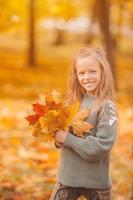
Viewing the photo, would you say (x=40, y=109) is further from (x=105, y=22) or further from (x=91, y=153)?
(x=105, y=22)

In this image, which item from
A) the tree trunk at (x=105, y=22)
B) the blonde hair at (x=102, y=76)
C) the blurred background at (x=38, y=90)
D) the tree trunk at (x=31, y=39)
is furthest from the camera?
the tree trunk at (x=31, y=39)

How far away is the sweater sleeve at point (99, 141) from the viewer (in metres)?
3.46

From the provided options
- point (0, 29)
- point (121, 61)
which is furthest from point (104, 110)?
point (121, 61)

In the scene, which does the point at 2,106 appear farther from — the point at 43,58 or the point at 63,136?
the point at 43,58

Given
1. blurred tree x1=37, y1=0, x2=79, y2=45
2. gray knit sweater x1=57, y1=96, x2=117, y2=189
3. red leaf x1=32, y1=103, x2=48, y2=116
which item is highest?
blurred tree x1=37, y1=0, x2=79, y2=45

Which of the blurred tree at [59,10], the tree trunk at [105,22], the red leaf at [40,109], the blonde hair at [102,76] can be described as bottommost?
the red leaf at [40,109]

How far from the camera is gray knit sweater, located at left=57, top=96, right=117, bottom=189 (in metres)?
3.47

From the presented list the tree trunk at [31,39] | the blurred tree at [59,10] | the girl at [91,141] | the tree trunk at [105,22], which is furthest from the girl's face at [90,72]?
the tree trunk at [31,39]

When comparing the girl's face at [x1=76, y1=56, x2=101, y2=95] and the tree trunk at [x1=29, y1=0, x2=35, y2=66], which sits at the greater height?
the tree trunk at [x1=29, y1=0, x2=35, y2=66]

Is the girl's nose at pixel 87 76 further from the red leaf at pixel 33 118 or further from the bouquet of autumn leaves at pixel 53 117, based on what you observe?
the red leaf at pixel 33 118

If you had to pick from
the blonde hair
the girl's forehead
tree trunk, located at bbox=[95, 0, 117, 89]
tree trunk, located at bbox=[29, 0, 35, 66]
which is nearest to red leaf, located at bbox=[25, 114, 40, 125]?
the blonde hair

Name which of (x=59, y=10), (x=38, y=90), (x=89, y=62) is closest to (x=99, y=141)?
(x=89, y=62)

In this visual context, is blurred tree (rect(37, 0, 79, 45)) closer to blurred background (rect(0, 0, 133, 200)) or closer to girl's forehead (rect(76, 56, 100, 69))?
blurred background (rect(0, 0, 133, 200))

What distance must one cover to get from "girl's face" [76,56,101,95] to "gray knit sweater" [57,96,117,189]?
0.27 ft
